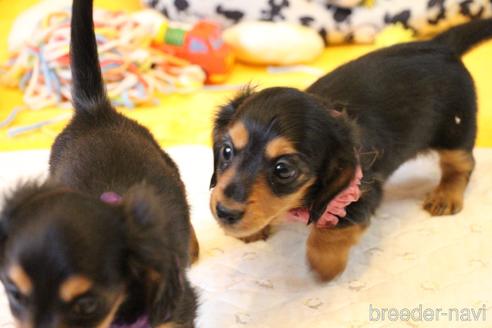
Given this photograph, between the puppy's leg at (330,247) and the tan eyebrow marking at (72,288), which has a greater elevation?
the tan eyebrow marking at (72,288)

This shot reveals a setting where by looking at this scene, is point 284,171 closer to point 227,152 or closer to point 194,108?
point 227,152

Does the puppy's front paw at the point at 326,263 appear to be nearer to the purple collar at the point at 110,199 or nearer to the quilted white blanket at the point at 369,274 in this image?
the quilted white blanket at the point at 369,274

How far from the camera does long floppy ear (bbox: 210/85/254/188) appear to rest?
144cm

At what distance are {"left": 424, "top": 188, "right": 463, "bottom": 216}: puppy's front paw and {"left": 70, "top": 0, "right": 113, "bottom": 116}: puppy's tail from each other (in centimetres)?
98

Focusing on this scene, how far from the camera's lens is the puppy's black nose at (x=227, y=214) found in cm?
126

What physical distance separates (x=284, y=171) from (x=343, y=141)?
16 centimetres

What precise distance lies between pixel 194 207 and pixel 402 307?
66 centimetres

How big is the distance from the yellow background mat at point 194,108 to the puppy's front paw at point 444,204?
0.41 metres

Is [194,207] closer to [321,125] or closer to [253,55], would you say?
[321,125]

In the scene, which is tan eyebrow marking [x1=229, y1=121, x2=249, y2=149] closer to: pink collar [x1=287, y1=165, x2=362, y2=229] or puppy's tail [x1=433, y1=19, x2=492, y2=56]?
pink collar [x1=287, y1=165, x2=362, y2=229]

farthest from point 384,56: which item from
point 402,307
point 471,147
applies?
point 402,307

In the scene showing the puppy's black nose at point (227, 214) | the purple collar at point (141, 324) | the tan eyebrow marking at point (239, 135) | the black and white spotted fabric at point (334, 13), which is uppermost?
the tan eyebrow marking at point (239, 135)

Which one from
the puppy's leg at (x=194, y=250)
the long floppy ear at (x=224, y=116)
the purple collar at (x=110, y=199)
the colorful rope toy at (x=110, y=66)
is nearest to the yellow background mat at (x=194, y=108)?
the colorful rope toy at (x=110, y=66)

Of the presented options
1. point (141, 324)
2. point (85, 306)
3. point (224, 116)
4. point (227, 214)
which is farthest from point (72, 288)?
point (224, 116)
